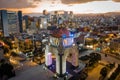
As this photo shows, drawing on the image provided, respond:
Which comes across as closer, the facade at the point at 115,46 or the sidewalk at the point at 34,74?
the sidewalk at the point at 34,74

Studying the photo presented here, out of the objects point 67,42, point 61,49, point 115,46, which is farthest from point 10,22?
point 61,49

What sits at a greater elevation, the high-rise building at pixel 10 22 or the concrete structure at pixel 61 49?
the high-rise building at pixel 10 22

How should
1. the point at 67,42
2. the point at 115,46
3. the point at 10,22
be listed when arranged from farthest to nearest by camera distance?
the point at 10,22 → the point at 115,46 → the point at 67,42

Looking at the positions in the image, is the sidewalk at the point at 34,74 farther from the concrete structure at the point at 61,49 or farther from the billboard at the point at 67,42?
the billboard at the point at 67,42

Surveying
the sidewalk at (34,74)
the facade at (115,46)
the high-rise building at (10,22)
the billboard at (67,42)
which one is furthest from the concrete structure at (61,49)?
the high-rise building at (10,22)

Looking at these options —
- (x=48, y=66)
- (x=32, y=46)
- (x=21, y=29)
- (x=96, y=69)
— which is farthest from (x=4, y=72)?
(x=21, y=29)

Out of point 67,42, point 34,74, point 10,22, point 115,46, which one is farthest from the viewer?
point 10,22

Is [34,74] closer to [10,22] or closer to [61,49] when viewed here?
[61,49]

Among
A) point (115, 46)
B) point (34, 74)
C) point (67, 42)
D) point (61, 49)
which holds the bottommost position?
point (34, 74)

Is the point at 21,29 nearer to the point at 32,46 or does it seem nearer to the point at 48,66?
the point at 32,46
